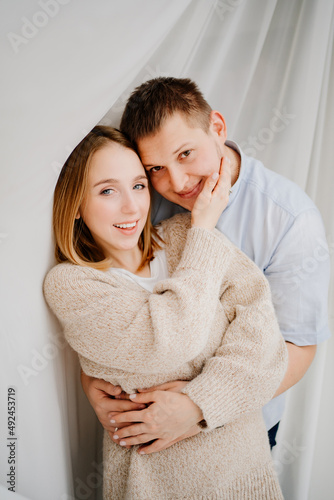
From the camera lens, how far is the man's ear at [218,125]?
1239 millimetres

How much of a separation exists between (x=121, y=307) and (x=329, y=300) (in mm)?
899

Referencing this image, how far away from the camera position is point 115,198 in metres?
1.12

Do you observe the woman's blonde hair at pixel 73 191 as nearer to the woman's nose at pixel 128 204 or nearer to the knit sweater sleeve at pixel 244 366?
the woman's nose at pixel 128 204

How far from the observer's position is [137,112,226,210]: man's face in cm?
115

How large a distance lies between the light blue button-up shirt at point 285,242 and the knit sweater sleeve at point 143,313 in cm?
25

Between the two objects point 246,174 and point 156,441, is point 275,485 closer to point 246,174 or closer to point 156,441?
point 156,441

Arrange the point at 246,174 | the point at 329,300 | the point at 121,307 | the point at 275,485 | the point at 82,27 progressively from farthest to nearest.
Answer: the point at 329,300 < the point at 246,174 < the point at 275,485 < the point at 121,307 < the point at 82,27

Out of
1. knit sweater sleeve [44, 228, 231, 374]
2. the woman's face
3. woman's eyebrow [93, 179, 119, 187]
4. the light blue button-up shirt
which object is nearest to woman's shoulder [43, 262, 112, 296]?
knit sweater sleeve [44, 228, 231, 374]

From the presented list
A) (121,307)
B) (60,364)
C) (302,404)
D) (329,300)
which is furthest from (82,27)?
(302,404)

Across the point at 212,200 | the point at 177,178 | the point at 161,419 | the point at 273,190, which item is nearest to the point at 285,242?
the point at 273,190

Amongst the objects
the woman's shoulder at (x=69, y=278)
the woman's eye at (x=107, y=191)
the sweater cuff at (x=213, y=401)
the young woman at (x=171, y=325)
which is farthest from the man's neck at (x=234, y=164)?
the sweater cuff at (x=213, y=401)

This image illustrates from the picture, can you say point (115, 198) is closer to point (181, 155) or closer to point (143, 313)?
point (181, 155)

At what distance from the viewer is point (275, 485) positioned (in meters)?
1.09

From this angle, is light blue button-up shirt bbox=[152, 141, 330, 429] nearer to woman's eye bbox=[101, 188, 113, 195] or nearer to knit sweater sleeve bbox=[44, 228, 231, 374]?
knit sweater sleeve bbox=[44, 228, 231, 374]
